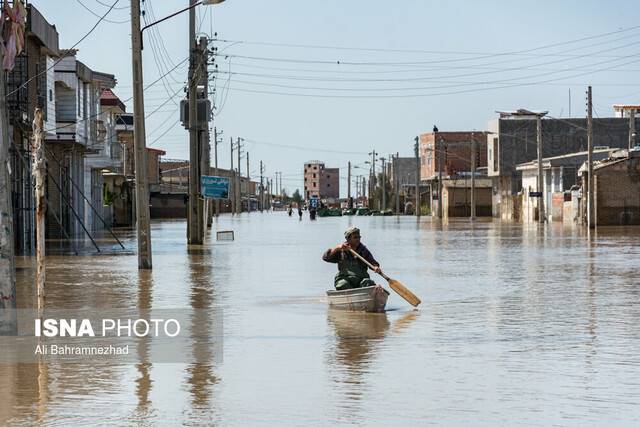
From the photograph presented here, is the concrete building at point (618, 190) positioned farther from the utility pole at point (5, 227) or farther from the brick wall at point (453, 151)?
the brick wall at point (453, 151)

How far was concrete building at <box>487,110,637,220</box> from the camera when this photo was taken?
105500mm

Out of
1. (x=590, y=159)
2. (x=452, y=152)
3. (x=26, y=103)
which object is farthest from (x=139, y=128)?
(x=452, y=152)

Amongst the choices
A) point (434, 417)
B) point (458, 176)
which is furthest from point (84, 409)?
point (458, 176)

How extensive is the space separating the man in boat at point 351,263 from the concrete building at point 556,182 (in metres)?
64.4

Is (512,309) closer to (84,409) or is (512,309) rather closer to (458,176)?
(84,409)

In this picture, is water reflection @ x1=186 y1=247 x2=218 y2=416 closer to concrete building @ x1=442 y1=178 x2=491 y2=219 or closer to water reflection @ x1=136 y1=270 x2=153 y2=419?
water reflection @ x1=136 y1=270 x2=153 y2=419

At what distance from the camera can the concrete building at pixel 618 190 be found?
72.2 metres

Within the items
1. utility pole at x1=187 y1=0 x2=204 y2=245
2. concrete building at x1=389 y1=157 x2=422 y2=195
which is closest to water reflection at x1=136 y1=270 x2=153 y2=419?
utility pole at x1=187 y1=0 x2=204 y2=245

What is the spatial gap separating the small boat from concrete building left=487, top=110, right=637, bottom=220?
8581 centimetres

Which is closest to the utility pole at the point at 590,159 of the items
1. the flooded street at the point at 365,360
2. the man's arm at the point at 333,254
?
the flooded street at the point at 365,360

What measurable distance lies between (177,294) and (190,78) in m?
21.3

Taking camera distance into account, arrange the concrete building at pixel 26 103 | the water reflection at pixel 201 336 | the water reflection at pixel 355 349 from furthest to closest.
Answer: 1. the concrete building at pixel 26 103
2. the water reflection at pixel 201 336
3. the water reflection at pixel 355 349

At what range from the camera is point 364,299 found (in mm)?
19359

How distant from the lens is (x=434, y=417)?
10.4 metres
